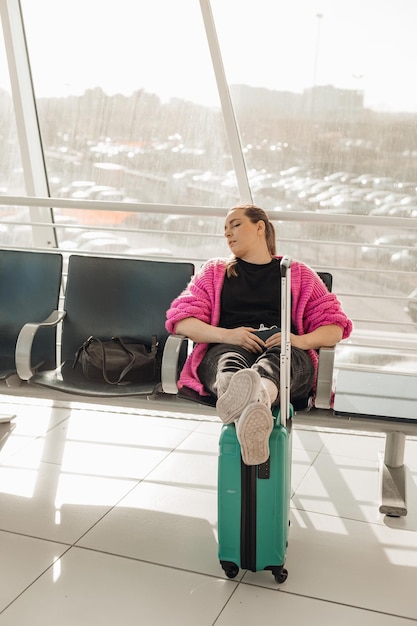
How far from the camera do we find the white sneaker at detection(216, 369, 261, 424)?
7.04 ft

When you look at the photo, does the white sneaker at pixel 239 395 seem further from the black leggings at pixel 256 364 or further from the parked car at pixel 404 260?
the parked car at pixel 404 260

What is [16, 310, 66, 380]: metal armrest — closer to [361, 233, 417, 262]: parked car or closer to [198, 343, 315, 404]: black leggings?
[198, 343, 315, 404]: black leggings

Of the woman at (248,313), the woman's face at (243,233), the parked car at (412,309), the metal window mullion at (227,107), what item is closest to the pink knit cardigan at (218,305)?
the woman at (248,313)

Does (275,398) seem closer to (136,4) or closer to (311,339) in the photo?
(311,339)

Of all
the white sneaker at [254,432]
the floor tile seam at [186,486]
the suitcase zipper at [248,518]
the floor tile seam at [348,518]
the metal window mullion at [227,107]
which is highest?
the metal window mullion at [227,107]

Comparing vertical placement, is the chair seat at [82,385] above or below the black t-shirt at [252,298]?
below

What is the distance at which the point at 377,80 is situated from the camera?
4117 mm

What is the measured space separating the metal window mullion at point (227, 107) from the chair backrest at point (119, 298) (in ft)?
4.21

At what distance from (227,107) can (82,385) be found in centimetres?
205

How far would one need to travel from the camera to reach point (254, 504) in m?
2.18

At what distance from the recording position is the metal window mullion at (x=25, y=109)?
4.25m

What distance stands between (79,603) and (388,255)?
302cm

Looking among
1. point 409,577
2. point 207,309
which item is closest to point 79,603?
point 409,577

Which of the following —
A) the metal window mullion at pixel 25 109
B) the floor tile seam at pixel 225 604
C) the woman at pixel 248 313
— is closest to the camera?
the floor tile seam at pixel 225 604
